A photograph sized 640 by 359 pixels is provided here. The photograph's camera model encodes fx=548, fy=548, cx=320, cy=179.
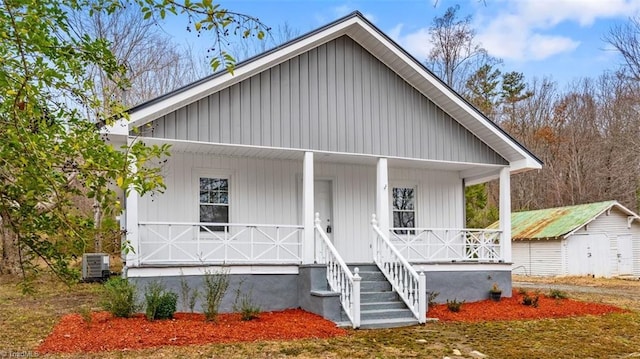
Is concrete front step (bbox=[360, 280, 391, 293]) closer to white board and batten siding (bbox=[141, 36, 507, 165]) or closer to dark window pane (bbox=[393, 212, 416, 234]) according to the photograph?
white board and batten siding (bbox=[141, 36, 507, 165])

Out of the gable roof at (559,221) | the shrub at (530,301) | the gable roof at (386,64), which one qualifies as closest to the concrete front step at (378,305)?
the shrub at (530,301)

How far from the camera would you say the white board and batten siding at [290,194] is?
1191 centimetres

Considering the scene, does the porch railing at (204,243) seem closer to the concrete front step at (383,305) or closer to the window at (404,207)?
the concrete front step at (383,305)

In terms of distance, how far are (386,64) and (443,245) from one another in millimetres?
4532

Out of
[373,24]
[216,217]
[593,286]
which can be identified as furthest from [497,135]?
[593,286]

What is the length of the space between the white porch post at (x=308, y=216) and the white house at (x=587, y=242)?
16.5 meters

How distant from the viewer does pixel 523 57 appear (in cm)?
3781

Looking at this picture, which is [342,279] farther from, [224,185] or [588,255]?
[588,255]

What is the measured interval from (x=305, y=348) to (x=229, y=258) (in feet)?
16.0

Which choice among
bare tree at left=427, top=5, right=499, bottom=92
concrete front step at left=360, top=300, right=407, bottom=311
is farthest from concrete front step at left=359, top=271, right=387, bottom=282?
bare tree at left=427, top=5, right=499, bottom=92

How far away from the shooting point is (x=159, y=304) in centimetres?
921

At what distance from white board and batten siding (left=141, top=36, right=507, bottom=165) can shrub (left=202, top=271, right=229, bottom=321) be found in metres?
2.62

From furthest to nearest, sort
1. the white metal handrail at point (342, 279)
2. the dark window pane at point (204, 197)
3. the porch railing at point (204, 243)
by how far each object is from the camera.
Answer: the dark window pane at point (204, 197) < the porch railing at point (204, 243) < the white metal handrail at point (342, 279)

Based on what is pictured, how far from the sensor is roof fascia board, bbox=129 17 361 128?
33.1ft
